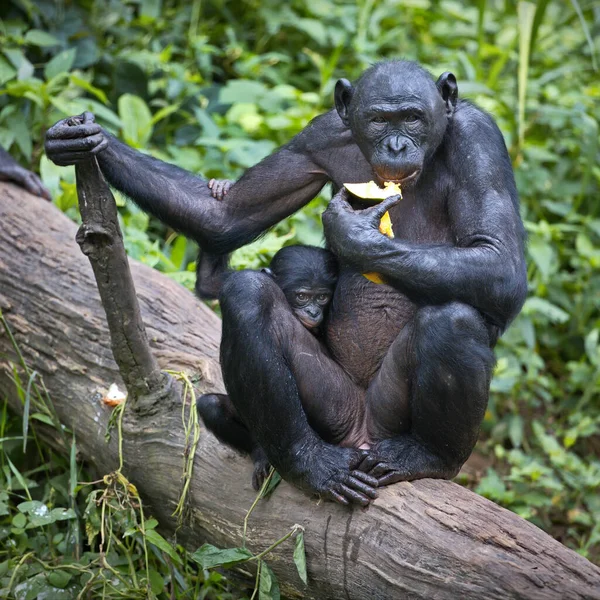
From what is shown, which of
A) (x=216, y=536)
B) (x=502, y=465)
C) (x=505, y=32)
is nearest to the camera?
(x=216, y=536)

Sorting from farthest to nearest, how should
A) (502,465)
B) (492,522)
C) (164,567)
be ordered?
1. (502,465)
2. (164,567)
3. (492,522)

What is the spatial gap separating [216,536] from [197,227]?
5.93 ft

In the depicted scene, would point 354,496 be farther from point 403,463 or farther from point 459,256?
point 459,256

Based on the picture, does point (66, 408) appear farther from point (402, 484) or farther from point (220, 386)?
point (402, 484)

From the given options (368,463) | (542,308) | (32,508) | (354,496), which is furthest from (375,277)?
(542,308)

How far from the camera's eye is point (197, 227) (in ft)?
17.9

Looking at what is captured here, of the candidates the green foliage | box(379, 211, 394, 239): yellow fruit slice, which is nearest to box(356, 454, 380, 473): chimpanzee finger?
box(379, 211, 394, 239): yellow fruit slice

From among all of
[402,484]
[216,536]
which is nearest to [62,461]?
[216,536]

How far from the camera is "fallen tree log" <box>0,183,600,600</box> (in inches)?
152

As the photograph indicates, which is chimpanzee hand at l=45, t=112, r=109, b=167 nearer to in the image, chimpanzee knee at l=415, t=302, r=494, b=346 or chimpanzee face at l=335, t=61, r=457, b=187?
chimpanzee face at l=335, t=61, r=457, b=187

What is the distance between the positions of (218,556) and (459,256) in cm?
190

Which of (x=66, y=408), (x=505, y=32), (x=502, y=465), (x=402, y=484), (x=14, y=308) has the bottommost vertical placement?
(x=502, y=465)

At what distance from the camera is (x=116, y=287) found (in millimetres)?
4906

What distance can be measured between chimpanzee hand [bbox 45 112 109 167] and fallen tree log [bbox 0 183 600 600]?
1.57 m
